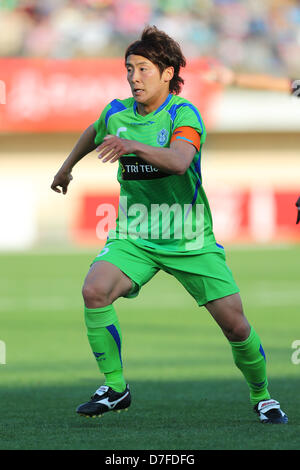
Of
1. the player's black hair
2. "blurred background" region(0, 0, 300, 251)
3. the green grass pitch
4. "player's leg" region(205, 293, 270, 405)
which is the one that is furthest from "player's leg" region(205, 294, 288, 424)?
"blurred background" region(0, 0, 300, 251)

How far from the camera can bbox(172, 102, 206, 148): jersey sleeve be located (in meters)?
5.12


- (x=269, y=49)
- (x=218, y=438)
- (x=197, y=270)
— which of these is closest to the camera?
(x=218, y=438)

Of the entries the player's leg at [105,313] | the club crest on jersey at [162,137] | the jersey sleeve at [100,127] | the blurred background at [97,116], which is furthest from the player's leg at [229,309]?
the blurred background at [97,116]

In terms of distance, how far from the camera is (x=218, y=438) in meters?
4.57

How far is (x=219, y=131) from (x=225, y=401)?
23840mm

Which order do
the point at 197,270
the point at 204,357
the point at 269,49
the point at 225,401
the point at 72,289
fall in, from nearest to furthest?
1. the point at 197,270
2. the point at 225,401
3. the point at 204,357
4. the point at 72,289
5. the point at 269,49

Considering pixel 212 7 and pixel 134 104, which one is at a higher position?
pixel 212 7

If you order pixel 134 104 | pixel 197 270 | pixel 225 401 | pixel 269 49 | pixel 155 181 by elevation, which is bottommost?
pixel 225 401

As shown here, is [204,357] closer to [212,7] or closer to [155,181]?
[155,181]

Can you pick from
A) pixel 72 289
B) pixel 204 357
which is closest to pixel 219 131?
pixel 72 289

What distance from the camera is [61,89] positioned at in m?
28.0

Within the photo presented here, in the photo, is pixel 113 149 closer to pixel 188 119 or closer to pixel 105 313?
pixel 188 119

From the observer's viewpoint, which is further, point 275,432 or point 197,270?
point 197,270

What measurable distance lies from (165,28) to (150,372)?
72.2 feet
